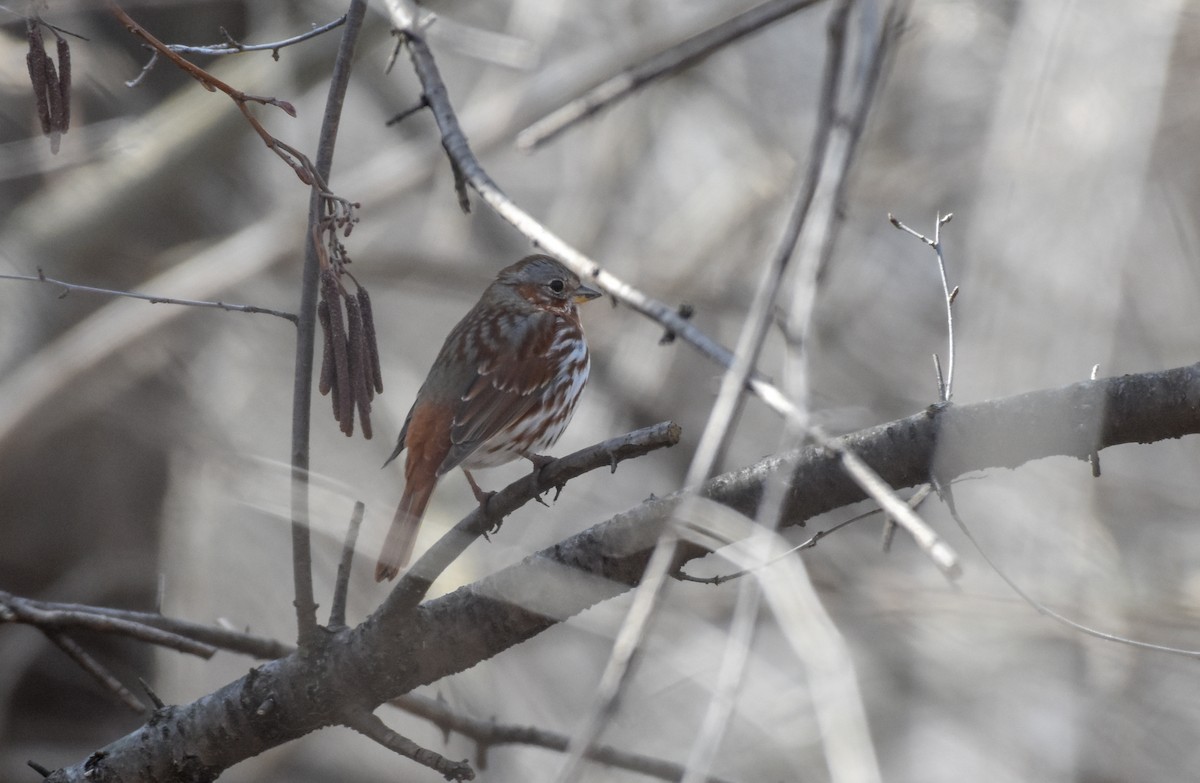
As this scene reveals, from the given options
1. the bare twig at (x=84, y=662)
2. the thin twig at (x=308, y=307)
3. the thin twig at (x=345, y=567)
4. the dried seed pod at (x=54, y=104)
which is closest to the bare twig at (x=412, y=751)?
the thin twig at (x=345, y=567)

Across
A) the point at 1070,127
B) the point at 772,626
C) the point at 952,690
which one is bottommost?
the point at 952,690

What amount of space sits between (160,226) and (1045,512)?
17.2ft

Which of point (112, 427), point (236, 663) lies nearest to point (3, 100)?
point (112, 427)

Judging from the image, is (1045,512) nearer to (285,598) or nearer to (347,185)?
(347,185)

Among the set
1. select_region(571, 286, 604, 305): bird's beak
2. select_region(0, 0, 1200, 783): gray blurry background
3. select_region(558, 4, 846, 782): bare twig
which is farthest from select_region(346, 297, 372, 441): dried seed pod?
select_region(571, 286, 604, 305): bird's beak

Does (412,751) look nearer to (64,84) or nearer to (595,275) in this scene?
(595,275)

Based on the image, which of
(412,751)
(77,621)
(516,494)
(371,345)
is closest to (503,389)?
(516,494)

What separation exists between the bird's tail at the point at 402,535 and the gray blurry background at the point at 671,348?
1.17 feet

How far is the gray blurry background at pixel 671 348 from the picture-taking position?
5.78 meters

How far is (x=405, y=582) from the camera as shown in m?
2.70

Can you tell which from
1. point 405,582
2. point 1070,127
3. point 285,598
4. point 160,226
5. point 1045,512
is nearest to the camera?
point 405,582

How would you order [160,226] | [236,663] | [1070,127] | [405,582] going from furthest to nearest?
[236,663] < [160,226] < [1070,127] < [405,582]

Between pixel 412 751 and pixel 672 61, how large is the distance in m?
1.87

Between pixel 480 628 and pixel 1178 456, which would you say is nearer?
pixel 480 628
